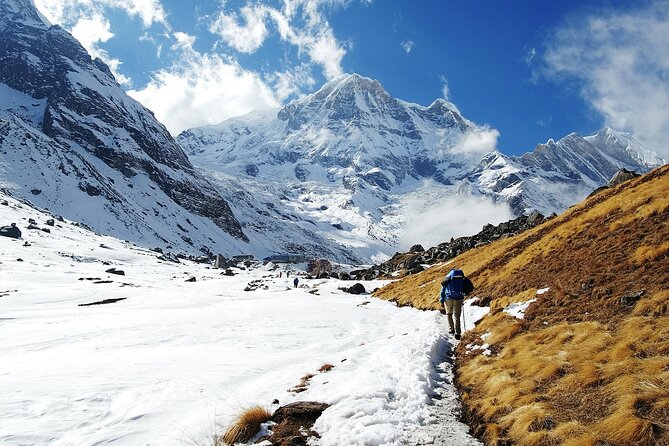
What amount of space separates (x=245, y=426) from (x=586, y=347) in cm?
755

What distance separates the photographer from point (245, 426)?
6855 millimetres

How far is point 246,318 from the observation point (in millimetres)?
21703

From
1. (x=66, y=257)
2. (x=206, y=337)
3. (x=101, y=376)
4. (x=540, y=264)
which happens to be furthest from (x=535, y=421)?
(x=66, y=257)

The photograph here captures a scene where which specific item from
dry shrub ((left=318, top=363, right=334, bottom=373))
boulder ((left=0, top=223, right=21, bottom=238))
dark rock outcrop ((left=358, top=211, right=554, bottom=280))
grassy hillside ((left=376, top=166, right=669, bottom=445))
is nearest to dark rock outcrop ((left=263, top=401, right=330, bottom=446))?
dry shrub ((left=318, top=363, right=334, bottom=373))

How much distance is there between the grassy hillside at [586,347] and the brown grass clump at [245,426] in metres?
3.96

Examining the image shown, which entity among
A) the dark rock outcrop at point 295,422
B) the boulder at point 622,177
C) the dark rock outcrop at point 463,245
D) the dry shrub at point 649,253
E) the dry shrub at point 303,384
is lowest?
the dark rock outcrop at point 295,422

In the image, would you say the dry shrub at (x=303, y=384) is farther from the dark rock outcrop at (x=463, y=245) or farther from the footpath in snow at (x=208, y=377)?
the dark rock outcrop at (x=463, y=245)

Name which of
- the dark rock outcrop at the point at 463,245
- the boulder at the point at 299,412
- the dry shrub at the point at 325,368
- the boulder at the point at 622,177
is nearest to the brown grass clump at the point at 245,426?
the boulder at the point at 299,412

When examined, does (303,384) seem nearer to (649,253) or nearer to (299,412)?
(299,412)

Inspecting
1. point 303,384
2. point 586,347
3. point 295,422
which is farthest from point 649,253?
point 295,422

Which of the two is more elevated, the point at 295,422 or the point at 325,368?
the point at 325,368

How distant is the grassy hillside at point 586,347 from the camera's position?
20.1 feet

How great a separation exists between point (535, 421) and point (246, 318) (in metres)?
17.4

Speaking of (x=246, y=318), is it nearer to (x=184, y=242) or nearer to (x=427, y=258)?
(x=427, y=258)
